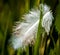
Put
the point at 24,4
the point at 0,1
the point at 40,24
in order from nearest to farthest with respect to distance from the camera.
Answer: the point at 40,24, the point at 24,4, the point at 0,1

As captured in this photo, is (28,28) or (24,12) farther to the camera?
(24,12)

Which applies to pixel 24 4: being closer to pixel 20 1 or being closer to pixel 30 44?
pixel 20 1

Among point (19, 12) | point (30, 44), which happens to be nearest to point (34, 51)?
point (30, 44)

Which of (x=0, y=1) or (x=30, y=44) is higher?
(x=0, y=1)

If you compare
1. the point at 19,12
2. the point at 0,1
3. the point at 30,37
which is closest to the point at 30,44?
the point at 30,37

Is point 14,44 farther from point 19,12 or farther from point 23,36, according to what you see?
point 19,12

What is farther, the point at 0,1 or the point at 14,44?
the point at 0,1

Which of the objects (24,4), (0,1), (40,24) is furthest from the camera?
(0,1)
